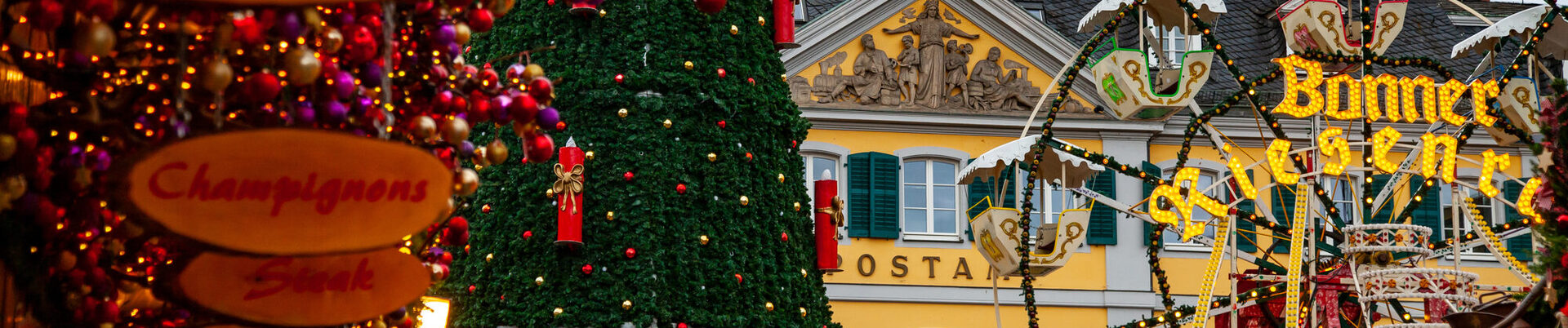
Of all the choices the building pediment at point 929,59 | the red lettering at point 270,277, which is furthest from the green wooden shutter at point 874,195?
the red lettering at point 270,277

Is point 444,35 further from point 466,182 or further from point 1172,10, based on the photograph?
point 1172,10

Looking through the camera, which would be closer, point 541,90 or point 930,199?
point 541,90

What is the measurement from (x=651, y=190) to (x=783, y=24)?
1213mm

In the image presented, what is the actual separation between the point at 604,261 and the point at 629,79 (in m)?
0.87

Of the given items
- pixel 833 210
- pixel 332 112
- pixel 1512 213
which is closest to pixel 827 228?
pixel 833 210

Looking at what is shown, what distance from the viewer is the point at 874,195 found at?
17.8 meters

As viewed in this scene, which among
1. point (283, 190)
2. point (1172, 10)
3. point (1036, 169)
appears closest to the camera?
point (283, 190)

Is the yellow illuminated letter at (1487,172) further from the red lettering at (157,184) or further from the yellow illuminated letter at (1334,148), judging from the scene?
the red lettering at (157,184)

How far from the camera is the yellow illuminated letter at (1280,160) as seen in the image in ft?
42.5

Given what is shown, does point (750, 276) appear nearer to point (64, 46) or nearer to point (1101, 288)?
point (64, 46)

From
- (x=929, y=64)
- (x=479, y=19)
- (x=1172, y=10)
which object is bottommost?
(x=479, y=19)

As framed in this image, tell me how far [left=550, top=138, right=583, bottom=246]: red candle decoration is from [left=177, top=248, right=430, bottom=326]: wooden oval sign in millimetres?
3340

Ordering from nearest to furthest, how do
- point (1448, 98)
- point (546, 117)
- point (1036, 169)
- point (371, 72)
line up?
point (371, 72) < point (546, 117) < point (1448, 98) < point (1036, 169)

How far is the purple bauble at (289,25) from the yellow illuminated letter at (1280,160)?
10.6m
